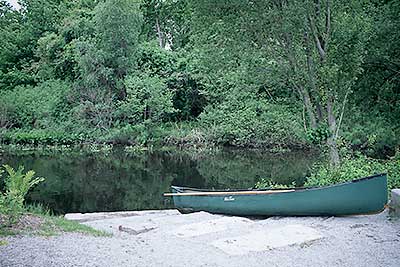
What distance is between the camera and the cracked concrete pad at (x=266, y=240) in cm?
634

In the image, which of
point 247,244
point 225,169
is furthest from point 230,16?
point 225,169

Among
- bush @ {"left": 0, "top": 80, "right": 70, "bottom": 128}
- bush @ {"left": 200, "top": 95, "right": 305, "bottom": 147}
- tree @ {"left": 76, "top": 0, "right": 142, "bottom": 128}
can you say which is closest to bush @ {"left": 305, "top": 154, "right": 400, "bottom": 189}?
bush @ {"left": 200, "top": 95, "right": 305, "bottom": 147}

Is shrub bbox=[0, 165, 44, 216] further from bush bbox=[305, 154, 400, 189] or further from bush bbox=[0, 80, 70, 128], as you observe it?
bush bbox=[0, 80, 70, 128]

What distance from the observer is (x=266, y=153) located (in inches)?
1004

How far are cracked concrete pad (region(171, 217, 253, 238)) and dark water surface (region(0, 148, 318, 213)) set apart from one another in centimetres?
566

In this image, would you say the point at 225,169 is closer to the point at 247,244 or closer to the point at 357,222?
the point at 357,222

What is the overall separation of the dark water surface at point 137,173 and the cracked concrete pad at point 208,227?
223 inches

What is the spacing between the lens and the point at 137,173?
1998 cm

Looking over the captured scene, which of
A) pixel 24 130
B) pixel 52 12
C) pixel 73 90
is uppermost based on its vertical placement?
pixel 52 12

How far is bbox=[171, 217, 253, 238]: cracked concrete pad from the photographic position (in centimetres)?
766

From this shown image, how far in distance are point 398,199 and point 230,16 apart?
6.94 meters

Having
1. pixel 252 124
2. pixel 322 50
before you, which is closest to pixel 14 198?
pixel 322 50

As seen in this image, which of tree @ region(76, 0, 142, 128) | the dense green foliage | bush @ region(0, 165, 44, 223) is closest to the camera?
bush @ region(0, 165, 44, 223)

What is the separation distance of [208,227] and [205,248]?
1.54m
